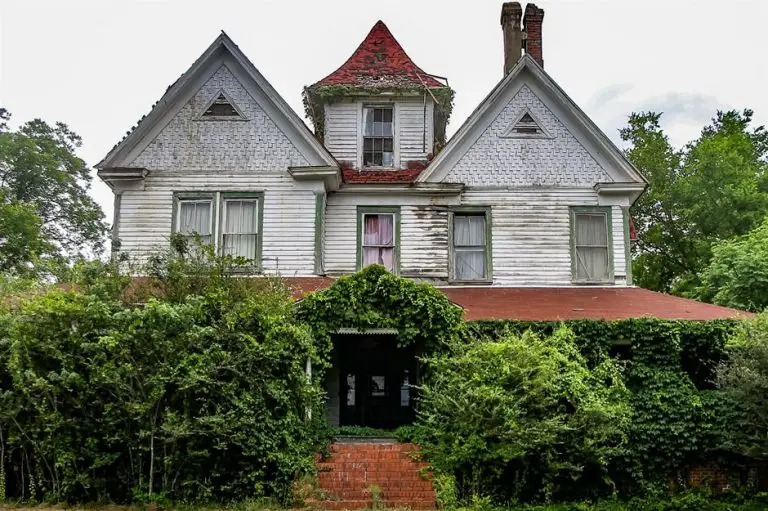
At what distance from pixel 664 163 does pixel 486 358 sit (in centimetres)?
2438

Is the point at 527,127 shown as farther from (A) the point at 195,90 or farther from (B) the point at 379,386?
(A) the point at 195,90

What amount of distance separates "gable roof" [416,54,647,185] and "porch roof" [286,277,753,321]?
10.5 feet

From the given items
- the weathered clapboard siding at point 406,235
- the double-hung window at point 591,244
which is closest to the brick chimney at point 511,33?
the double-hung window at point 591,244

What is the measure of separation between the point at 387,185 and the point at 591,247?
223 inches

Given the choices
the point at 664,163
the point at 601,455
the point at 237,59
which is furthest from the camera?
the point at 664,163

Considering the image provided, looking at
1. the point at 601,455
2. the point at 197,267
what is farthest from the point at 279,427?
the point at 601,455

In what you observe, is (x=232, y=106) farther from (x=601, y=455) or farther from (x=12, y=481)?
(x=601, y=455)

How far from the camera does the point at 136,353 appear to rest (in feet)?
43.1

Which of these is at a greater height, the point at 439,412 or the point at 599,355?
the point at 599,355

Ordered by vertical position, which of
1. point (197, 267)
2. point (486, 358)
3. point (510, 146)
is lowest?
point (486, 358)

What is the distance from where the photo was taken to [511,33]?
22.5 meters

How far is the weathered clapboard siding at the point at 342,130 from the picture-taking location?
2069 cm

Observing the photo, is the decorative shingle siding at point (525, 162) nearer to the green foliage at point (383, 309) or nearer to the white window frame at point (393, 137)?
the white window frame at point (393, 137)

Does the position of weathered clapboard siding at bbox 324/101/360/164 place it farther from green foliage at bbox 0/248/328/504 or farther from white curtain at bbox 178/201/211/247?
green foliage at bbox 0/248/328/504
